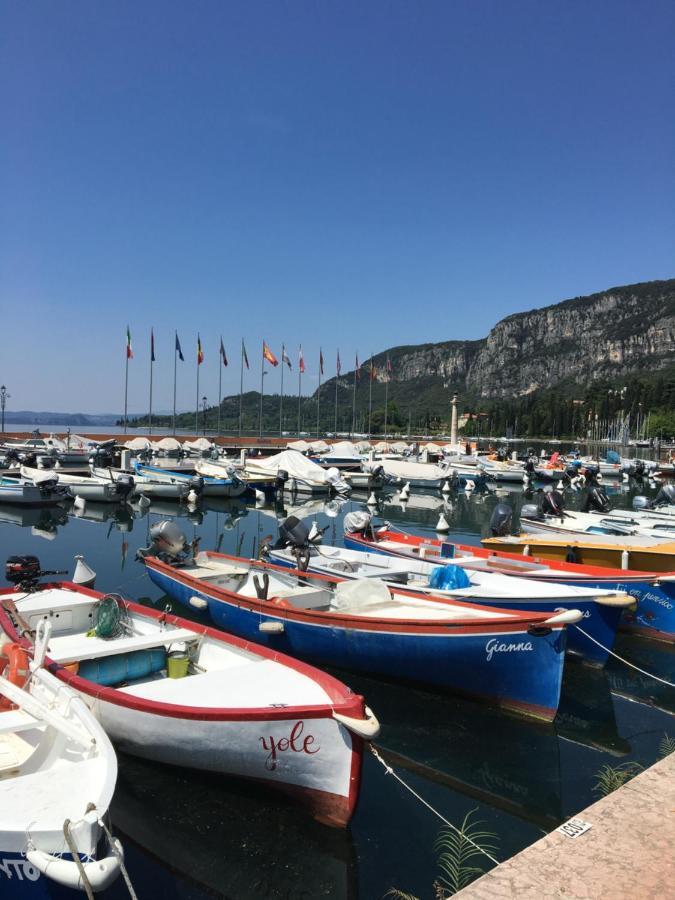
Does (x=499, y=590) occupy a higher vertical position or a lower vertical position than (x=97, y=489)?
higher

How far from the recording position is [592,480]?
51.5 meters

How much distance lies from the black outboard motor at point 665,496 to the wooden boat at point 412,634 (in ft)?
65.8

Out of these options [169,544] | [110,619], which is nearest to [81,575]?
[169,544]

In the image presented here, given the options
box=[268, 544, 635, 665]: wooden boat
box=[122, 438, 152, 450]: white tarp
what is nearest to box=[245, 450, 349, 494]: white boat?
box=[122, 438, 152, 450]: white tarp

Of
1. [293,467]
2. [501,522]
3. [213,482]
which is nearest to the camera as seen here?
[501,522]

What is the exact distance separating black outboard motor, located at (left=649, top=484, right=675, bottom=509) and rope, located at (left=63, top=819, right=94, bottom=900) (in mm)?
27683

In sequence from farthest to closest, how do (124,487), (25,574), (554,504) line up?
(124,487)
(554,504)
(25,574)

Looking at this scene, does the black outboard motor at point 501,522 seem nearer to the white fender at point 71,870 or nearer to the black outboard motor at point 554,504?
the black outboard motor at point 554,504

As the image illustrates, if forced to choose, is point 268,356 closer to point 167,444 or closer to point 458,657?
point 167,444

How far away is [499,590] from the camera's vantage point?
1274 centimetres

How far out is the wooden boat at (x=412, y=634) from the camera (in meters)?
9.34

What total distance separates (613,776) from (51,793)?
6616 mm

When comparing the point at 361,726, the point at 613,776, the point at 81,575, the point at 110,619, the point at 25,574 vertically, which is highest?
the point at 25,574

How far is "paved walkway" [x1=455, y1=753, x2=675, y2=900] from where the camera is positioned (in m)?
4.44
